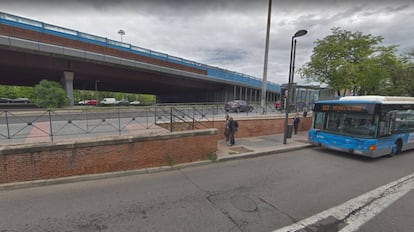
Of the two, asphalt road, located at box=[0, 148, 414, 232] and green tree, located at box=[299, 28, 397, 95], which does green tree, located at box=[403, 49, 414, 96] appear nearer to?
green tree, located at box=[299, 28, 397, 95]

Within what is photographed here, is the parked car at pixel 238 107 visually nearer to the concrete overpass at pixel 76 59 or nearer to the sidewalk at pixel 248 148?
the sidewalk at pixel 248 148

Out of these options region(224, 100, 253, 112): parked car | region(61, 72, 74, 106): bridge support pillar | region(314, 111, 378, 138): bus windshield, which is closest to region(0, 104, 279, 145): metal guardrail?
region(224, 100, 253, 112): parked car

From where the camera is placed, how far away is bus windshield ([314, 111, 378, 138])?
27.2ft

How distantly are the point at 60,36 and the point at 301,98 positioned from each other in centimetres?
2771

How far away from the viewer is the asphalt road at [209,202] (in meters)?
3.62

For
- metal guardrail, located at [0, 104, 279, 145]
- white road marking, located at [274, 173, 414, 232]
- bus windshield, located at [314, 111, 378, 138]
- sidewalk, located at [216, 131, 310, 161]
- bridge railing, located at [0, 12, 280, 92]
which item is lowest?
sidewalk, located at [216, 131, 310, 161]

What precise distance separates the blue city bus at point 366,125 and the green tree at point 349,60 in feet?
29.1

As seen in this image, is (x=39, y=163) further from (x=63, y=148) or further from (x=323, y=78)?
(x=323, y=78)

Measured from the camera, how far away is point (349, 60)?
1820 cm

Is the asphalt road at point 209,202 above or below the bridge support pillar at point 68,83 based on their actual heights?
below

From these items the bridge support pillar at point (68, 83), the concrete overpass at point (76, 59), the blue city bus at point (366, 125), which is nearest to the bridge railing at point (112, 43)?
the concrete overpass at point (76, 59)

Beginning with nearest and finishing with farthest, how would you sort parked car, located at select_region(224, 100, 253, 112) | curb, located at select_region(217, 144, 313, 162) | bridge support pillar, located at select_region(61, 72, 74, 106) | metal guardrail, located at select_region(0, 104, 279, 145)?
metal guardrail, located at select_region(0, 104, 279, 145)
curb, located at select_region(217, 144, 313, 162)
parked car, located at select_region(224, 100, 253, 112)
bridge support pillar, located at select_region(61, 72, 74, 106)

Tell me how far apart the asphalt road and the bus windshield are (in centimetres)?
200

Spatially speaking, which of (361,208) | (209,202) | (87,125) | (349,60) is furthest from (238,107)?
(209,202)
